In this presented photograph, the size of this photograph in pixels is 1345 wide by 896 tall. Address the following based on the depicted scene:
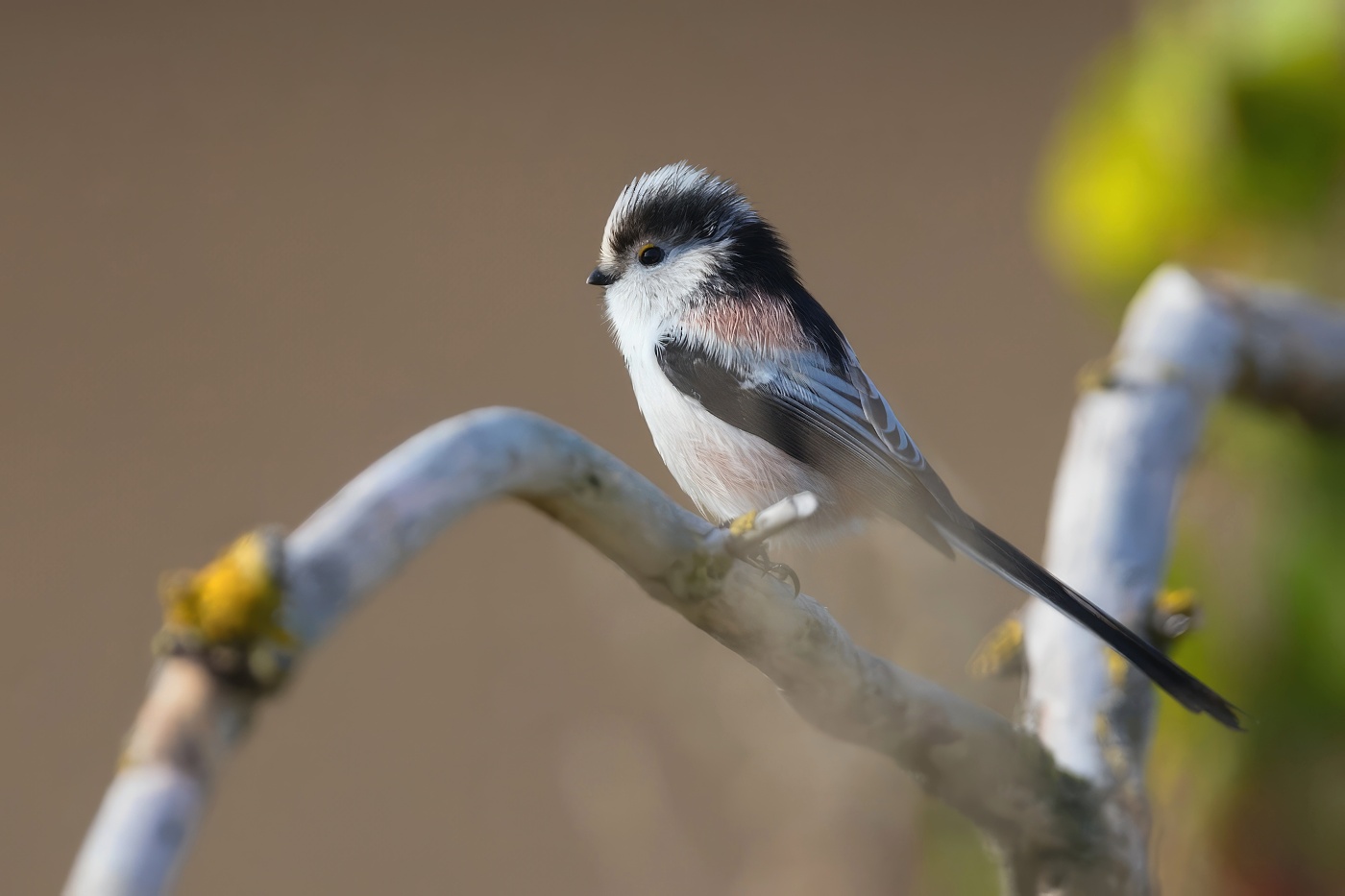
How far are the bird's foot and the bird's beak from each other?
449 mm

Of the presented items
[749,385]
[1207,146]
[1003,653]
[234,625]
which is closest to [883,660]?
[749,385]

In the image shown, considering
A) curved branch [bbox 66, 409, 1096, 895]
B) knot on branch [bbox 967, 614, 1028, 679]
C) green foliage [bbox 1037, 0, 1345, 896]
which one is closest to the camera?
curved branch [bbox 66, 409, 1096, 895]

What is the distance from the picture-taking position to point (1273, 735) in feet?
6.17

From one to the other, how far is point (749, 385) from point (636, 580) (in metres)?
0.45

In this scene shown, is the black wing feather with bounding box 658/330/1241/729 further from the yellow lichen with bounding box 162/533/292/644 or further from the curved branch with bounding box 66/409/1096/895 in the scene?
the yellow lichen with bounding box 162/533/292/644

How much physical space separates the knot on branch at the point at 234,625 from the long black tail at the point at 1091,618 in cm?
74

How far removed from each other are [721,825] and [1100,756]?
61.2 inches

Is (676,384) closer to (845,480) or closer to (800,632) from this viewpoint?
(845,480)

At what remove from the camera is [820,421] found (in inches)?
46.7

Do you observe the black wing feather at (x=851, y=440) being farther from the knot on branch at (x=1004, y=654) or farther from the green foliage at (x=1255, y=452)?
the green foliage at (x=1255, y=452)

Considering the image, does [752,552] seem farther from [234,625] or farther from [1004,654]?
[1004,654]

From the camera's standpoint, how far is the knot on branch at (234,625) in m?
0.50

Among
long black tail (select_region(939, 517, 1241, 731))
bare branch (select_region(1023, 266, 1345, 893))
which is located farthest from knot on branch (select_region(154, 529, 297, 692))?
bare branch (select_region(1023, 266, 1345, 893))

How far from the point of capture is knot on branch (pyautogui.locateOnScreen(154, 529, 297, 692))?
0.50 metres
